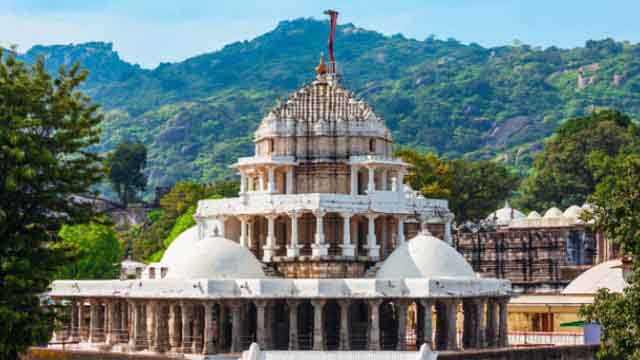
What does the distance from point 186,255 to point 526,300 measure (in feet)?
74.8

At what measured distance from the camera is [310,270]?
6312cm

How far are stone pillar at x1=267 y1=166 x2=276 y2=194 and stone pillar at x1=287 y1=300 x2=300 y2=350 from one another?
24.9ft

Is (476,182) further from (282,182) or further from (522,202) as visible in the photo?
(282,182)

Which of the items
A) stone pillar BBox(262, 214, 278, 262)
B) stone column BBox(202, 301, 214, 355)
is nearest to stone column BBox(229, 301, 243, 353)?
stone column BBox(202, 301, 214, 355)

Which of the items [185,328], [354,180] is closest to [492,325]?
[354,180]

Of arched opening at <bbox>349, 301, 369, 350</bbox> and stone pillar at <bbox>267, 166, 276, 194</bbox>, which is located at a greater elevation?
stone pillar at <bbox>267, 166, 276, 194</bbox>

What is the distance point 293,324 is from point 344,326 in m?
2.29

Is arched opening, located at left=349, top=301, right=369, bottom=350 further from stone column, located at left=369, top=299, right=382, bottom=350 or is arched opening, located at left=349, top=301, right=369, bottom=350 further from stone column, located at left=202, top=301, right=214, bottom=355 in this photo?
stone column, located at left=202, top=301, right=214, bottom=355

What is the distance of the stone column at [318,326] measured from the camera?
193 feet

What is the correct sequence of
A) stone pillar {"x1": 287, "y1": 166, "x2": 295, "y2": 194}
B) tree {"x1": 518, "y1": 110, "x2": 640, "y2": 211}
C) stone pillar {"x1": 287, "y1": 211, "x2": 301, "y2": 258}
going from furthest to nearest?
tree {"x1": 518, "y1": 110, "x2": 640, "y2": 211}, stone pillar {"x1": 287, "y1": 166, "x2": 295, "y2": 194}, stone pillar {"x1": 287, "y1": 211, "x2": 301, "y2": 258}

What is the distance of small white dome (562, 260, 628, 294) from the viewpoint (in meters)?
75.3

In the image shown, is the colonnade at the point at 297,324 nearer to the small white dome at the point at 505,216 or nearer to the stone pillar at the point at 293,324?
the stone pillar at the point at 293,324

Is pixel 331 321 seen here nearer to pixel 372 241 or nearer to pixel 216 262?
pixel 372 241

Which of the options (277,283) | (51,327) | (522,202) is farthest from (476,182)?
(51,327)
